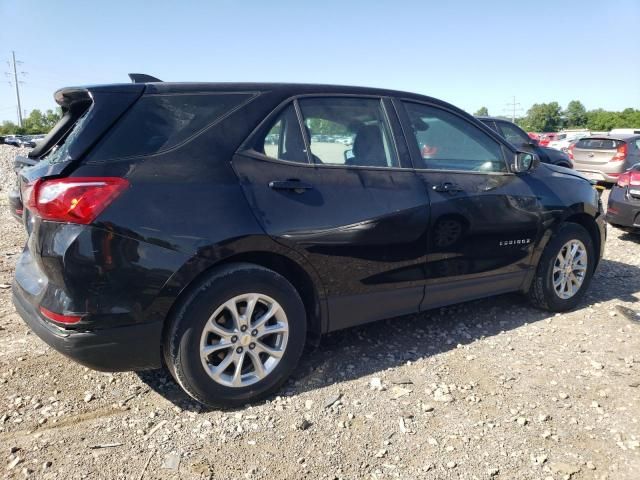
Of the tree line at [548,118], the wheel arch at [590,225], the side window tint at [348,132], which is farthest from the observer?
the tree line at [548,118]

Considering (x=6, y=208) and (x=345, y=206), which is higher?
(x=345, y=206)

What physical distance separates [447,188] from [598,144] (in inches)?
441

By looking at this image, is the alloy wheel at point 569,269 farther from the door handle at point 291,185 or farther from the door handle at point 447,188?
the door handle at point 291,185

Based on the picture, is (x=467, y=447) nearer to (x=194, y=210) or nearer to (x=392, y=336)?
(x=392, y=336)

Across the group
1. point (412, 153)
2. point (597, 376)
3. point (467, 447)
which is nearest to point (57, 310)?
point (467, 447)

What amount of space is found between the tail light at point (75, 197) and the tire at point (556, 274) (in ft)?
11.2

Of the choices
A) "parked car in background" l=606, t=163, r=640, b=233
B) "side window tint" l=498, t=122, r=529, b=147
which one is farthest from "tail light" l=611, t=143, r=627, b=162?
"parked car in background" l=606, t=163, r=640, b=233

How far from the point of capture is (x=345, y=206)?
3.06 m

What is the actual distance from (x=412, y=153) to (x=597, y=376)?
6.27 feet

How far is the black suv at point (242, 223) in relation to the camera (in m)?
2.44

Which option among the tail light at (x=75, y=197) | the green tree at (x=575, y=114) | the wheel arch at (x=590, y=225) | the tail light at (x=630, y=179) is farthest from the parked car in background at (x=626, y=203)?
the green tree at (x=575, y=114)

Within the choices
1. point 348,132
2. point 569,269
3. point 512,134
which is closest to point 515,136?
point 512,134

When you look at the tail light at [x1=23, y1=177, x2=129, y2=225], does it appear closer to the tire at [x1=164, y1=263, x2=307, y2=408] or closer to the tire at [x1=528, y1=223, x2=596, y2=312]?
the tire at [x1=164, y1=263, x2=307, y2=408]

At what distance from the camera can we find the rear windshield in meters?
12.4
